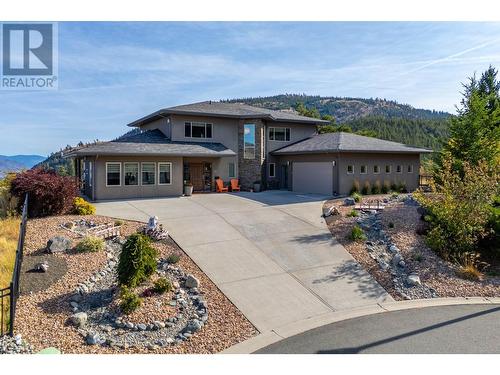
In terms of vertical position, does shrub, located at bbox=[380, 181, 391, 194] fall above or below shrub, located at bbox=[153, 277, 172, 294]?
above

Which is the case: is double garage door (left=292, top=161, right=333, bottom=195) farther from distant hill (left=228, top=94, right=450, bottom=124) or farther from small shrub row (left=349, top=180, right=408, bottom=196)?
distant hill (left=228, top=94, right=450, bottom=124)

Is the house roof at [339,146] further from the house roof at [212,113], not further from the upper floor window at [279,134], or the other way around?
the house roof at [212,113]

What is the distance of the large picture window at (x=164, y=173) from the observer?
21.6 metres

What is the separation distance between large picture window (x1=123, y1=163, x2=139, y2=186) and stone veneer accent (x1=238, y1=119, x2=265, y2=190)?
299 inches

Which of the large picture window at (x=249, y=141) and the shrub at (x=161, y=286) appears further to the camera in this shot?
the large picture window at (x=249, y=141)

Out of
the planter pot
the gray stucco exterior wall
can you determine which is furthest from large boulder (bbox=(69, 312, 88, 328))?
the planter pot

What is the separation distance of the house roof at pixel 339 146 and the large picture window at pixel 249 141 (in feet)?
5.62

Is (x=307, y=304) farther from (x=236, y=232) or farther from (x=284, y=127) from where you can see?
(x=284, y=127)

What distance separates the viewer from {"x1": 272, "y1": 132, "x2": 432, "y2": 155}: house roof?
22.0 meters

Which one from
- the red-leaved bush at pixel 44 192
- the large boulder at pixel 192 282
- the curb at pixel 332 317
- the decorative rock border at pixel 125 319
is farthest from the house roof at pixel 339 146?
the decorative rock border at pixel 125 319

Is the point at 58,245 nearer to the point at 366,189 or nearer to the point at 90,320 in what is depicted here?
the point at 90,320

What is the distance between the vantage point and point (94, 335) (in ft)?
21.7

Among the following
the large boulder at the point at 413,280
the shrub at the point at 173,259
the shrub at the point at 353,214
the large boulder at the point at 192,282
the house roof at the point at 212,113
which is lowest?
the large boulder at the point at 413,280
